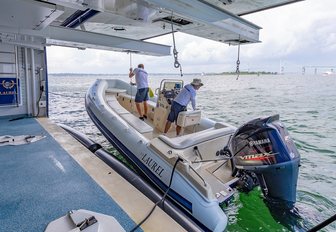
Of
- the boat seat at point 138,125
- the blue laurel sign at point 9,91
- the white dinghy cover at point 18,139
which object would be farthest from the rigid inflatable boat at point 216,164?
the blue laurel sign at point 9,91

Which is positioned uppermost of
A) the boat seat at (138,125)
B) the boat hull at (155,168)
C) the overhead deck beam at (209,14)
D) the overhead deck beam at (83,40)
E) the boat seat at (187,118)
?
the overhead deck beam at (83,40)

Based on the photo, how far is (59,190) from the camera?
67.5 inches

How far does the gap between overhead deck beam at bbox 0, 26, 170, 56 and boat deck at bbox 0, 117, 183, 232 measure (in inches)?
57.1

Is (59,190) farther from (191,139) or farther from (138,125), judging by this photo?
(138,125)

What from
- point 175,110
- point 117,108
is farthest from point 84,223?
point 117,108

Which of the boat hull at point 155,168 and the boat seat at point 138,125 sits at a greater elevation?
the boat seat at point 138,125

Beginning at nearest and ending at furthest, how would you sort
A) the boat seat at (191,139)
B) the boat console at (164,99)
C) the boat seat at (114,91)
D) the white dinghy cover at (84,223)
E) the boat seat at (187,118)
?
the white dinghy cover at (84,223) → the boat seat at (191,139) → the boat seat at (187,118) → the boat console at (164,99) → the boat seat at (114,91)

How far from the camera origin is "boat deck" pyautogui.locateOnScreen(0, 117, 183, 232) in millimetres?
1405

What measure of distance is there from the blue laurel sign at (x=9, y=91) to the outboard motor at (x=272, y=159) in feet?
13.0

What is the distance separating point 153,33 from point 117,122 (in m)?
2.93

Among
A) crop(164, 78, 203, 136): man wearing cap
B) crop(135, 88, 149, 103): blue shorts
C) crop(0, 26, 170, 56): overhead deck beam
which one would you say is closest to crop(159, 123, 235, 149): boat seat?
crop(164, 78, 203, 136): man wearing cap

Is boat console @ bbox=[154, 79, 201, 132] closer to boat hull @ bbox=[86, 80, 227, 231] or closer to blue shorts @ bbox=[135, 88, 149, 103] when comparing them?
blue shorts @ bbox=[135, 88, 149, 103]

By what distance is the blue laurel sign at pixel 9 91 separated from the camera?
3902mm

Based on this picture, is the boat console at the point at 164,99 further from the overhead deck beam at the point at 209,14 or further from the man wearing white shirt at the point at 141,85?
the overhead deck beam at the point at 209,14
